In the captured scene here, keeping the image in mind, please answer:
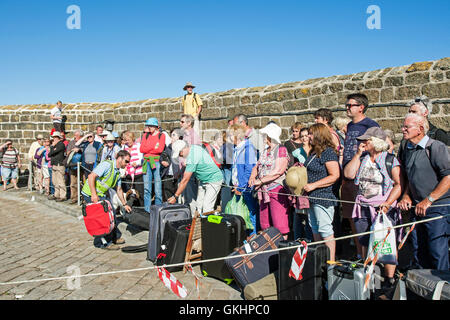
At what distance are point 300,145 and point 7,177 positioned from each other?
11.5 metres

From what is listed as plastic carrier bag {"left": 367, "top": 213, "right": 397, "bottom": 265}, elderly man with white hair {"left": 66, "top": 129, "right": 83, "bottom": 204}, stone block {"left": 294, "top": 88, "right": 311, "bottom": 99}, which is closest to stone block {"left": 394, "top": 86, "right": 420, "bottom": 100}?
stone block {"left": 294, "top": 88, "right": 311, "bottom": 99}

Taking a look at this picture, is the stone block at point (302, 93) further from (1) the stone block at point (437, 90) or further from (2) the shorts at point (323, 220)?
(2) the shorts at point (323, 220)

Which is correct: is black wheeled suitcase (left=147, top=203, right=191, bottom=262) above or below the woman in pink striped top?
below

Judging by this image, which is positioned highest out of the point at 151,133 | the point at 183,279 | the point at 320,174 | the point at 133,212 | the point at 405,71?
the point at 405,71

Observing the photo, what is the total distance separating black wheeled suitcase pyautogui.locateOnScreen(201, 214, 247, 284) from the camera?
440 centimetres

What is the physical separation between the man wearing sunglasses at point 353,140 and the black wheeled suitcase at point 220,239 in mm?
1359

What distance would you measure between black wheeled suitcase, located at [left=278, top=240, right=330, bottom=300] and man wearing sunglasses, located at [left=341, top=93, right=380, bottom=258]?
1160 millimetres

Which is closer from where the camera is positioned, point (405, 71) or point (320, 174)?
point (320, 174)

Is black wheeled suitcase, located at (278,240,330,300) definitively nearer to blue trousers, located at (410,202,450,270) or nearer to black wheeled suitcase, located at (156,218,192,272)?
blue trousers, located at (410,202,450,270)
